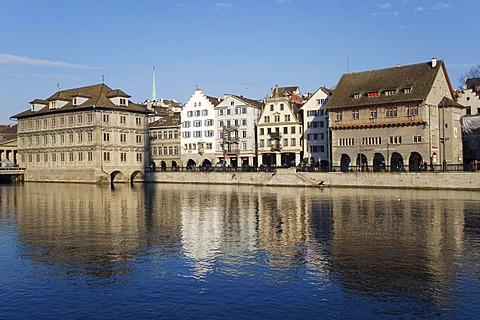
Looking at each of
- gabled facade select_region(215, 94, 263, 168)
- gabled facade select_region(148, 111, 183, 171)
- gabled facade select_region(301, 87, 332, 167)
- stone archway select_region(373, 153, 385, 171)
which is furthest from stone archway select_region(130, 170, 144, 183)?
stone archway select_region(373, 153, 385, 171)

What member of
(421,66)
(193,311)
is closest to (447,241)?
(193,311)

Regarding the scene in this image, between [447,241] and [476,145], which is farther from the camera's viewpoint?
[476,145]

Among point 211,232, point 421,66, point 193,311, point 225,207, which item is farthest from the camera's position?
point 421,66

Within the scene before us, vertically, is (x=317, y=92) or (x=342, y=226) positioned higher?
(x=317, y=92)

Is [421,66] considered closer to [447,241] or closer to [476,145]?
[476,145]

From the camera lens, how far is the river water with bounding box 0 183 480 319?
745 inches

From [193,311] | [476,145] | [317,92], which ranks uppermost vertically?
[317,92]

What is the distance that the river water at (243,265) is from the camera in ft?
62.1

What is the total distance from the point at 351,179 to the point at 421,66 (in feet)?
69.1

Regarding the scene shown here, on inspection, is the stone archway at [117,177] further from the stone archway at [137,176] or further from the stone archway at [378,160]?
the stone archway at [378,160]

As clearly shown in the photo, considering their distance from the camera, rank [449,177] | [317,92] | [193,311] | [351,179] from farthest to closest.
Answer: [317,92] < [351,179] < [449,177] < [193,311]

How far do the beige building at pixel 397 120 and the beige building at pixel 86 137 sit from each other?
40908mm

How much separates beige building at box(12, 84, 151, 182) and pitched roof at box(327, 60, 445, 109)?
41028 millimetres

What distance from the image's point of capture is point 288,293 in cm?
2052
